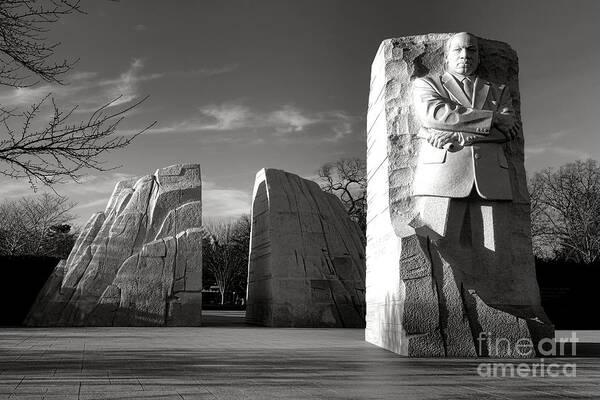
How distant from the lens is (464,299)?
734cm

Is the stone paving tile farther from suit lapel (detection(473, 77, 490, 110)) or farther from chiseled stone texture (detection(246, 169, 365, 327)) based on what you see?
chiseled stone texture (detection(246, 169, 365, 327))

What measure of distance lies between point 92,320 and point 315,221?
226 inches

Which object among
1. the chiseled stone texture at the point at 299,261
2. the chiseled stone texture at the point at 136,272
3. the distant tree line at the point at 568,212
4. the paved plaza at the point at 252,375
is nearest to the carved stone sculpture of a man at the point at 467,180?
the paved plaza at the point at 252,375

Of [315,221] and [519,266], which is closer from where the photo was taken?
[519,266]

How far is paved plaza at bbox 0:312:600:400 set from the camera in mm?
4199

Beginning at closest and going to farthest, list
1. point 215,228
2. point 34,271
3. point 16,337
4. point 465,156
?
point 465,156 → point 16,337 → point 34,271 → point 215,228

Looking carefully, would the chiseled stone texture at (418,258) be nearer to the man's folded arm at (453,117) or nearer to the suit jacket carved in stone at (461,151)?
the suit jacket carved in stone at (461,151)

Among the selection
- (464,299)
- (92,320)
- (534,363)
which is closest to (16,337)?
(92,320)

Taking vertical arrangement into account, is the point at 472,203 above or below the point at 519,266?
above

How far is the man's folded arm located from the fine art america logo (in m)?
2.57

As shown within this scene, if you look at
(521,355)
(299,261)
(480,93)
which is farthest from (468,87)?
(299,261)

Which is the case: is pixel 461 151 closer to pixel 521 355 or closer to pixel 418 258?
pixel 418 258

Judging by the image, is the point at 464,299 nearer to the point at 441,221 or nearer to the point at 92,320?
the point at 441,221

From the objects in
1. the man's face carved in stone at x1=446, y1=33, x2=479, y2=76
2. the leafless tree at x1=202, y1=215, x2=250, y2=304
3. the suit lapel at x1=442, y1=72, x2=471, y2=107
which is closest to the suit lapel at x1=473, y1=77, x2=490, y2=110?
the suit lapel at x1=442, y1=72, x2=471, y2=107
